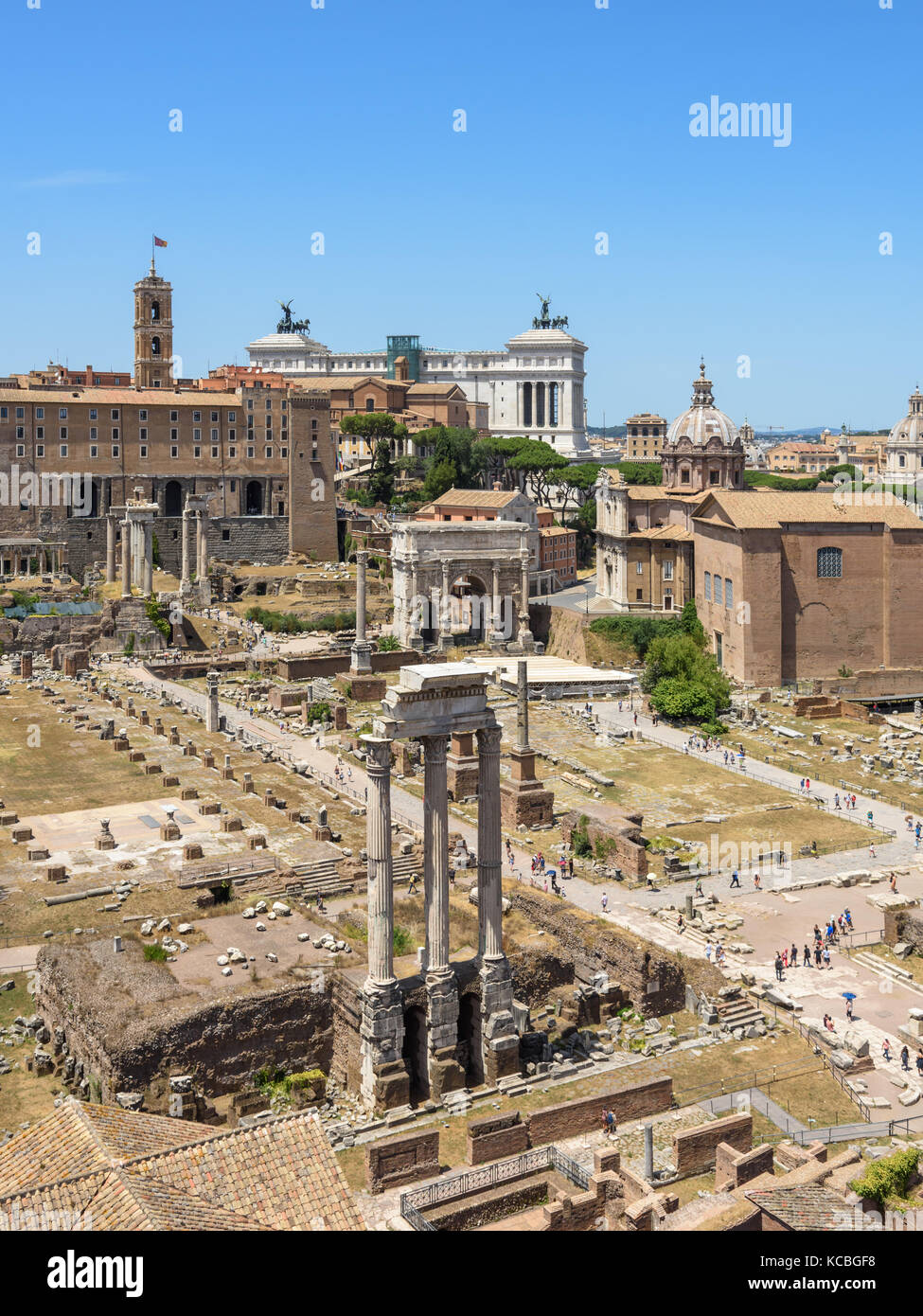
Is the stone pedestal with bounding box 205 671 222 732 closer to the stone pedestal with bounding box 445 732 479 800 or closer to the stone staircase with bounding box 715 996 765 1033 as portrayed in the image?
the stone pedestal with bounding box 445 732 479 800

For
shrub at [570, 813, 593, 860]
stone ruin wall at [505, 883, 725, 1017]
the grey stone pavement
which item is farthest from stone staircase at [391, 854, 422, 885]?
stone ruin wall at [505, 883, 725, 1017]

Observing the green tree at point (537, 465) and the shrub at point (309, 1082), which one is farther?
the green tree at point (537, 465)

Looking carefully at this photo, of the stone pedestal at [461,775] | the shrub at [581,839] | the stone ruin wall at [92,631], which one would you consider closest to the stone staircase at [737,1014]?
the shrub at [581,839]

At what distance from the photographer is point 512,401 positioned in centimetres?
14438

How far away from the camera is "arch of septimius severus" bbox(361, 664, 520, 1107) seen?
80.8 ft

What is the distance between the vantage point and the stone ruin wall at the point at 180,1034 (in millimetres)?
24250

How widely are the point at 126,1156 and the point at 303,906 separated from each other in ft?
55.5

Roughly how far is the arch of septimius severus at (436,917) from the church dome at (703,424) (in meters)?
62.7

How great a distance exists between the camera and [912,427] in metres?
122

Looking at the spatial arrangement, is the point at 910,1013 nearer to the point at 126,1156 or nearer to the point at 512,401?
the point at 126,1156

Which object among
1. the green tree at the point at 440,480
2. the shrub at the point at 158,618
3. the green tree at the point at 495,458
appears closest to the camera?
the shrub at the point at 158,618

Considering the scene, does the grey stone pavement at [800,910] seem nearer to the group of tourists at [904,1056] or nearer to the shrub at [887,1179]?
the group of tourists at [904,1056]

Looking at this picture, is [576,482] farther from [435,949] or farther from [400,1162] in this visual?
[400,1162]

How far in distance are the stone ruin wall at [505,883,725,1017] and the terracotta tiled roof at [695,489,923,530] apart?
38.3 m
